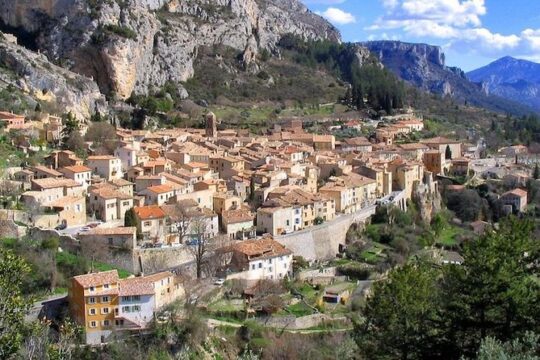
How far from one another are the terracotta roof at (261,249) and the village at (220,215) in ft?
0.23

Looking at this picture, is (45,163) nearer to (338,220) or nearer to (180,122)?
(338,220)

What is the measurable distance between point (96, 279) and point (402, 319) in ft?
35.2

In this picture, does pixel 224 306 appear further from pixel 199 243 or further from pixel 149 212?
pixel 149 212

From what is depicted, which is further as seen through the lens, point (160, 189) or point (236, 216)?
point (160, 189)

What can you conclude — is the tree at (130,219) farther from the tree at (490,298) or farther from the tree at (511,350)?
the tree at (511,350)

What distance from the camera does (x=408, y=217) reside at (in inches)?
1639

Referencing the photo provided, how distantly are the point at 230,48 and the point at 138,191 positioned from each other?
5007cm

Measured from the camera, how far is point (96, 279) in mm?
24453

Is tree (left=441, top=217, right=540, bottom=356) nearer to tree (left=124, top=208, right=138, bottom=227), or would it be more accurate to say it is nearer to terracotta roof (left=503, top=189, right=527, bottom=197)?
tree (left=124, top=208, right=138, bottom=227)

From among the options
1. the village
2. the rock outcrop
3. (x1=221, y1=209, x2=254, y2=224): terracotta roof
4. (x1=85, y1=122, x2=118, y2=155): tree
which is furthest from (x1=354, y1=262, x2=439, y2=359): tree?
the rock outcrop

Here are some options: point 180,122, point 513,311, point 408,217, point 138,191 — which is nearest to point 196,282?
point 138,191

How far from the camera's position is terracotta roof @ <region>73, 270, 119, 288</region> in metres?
24.2

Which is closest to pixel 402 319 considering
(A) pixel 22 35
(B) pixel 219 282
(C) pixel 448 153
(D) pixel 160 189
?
(B) pixel 219 282

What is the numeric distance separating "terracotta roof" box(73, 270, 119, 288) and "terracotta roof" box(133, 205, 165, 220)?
233 inches
